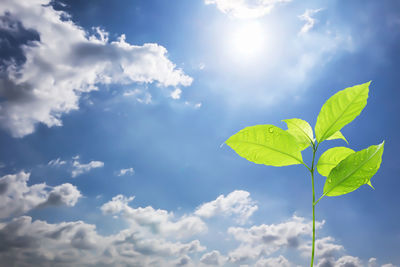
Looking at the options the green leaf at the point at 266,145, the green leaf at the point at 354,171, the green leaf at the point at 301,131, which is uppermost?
the green leaf at the point at 301,131

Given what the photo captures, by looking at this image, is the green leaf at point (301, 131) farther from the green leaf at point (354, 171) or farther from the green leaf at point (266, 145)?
the green leaf at point (354, 171)

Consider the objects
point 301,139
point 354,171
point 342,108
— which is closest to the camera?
point 354,171

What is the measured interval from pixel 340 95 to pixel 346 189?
1.76 ft

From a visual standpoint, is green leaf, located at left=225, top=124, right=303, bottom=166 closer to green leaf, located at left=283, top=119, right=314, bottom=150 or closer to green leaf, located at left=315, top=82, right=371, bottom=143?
green leaf, located at left=283, top=119, right=314, bottom=150

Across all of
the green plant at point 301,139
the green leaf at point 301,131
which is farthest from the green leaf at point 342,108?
the green leaf at point 301,131

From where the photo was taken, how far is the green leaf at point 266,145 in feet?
5.68

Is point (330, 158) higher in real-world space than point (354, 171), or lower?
higher

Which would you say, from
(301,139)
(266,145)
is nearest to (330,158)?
(301,139)

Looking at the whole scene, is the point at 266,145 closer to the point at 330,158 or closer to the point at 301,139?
the point at 301,139

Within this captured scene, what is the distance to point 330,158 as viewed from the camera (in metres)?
1.85

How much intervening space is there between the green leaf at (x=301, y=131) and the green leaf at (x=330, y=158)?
0.13m

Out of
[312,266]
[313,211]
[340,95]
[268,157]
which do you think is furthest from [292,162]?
[312,266]

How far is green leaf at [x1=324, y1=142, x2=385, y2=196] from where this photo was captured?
5.04 ft

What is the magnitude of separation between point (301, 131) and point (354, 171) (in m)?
0.39
